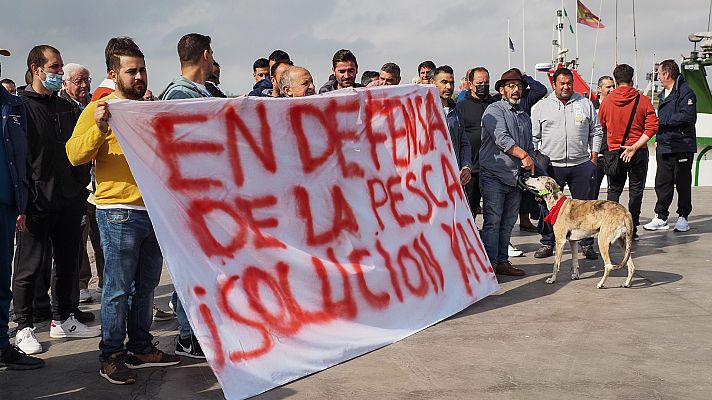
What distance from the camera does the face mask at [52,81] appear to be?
229 inches

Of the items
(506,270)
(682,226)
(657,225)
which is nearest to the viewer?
(506,270)

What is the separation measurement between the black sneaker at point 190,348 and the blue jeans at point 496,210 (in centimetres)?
338

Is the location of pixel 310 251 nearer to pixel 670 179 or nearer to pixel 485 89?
pixel 485 89

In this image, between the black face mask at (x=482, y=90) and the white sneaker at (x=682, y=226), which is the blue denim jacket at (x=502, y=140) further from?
the white sneaker at (x=682, y=226)

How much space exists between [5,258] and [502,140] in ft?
14.6

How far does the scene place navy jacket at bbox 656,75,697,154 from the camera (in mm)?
10742

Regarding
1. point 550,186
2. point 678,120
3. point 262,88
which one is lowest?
point 550,186

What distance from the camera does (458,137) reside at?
766 centimetres

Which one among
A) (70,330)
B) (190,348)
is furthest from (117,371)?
(70,330)

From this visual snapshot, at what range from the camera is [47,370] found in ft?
17.2

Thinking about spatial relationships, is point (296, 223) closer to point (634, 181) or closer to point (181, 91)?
point (181, 91)

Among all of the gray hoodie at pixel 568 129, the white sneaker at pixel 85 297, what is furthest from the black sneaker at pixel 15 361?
the gray hoodie at pixel 568 129

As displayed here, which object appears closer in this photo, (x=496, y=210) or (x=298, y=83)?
(x=298, y=83)

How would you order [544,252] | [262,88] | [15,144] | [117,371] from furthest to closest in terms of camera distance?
[544,252] → [262,88] → [15,144] → [117,371]
